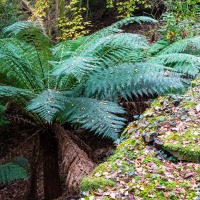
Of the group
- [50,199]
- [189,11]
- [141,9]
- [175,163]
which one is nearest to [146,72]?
[175,163]

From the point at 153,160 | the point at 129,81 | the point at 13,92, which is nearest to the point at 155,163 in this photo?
the point at 153,160

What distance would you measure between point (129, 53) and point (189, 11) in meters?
3.88

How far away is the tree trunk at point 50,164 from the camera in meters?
3.31

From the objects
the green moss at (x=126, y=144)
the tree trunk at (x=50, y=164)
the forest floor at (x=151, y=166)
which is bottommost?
the tree trunk at (x=50, y=164)

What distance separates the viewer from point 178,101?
Result: 304 centimetres

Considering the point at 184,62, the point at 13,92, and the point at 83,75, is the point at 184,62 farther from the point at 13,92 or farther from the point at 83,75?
the point at 13,92

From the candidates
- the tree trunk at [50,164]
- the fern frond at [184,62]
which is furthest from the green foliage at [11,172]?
the fern frond at [184,62]

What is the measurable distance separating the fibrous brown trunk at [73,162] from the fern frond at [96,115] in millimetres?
230

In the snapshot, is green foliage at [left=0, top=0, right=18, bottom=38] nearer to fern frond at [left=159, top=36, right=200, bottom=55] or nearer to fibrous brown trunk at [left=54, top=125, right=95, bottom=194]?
fern frond at [left=159, top=36, right=200, bottom=55]

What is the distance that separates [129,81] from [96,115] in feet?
1.78

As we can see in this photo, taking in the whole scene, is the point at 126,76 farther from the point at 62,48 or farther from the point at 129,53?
the point at 62,48

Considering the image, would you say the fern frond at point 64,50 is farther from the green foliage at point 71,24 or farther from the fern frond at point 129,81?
the green foliage at point 71,24

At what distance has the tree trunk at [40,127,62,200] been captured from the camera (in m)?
3.31

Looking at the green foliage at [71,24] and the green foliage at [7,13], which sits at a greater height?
the green foliage at [7,13]
